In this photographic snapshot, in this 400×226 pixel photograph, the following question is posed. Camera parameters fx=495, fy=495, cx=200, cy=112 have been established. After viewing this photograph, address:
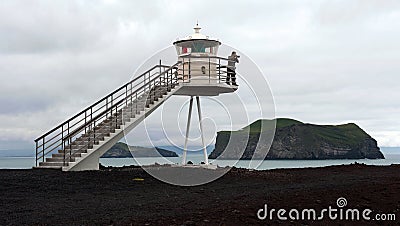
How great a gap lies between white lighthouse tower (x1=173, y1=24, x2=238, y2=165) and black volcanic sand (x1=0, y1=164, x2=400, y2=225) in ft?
22.3

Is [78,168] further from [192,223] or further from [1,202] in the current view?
[192,223]

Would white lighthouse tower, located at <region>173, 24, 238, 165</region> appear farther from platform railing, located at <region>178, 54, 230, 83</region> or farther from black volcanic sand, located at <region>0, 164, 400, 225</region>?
black volcanic sand, located at <region>0, 164, 400, 225</region>

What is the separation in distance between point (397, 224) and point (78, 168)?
13.4 m

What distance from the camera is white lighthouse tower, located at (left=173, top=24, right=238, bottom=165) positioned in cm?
2350

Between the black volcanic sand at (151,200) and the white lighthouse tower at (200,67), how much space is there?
6793mm

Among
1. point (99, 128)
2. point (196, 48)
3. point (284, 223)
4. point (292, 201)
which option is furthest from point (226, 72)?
point (284, 223)

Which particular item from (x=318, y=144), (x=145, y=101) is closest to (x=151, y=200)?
(x=145, y=101)

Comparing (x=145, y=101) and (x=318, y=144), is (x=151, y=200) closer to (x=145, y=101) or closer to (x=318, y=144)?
(x=145, y=101)

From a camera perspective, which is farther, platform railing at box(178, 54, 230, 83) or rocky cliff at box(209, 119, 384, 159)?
rocky cliff at box(209, 119, 384, 159)

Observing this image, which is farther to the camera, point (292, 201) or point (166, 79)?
point (166, 79)

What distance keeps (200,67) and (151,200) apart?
11858mm

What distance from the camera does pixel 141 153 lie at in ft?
61.6

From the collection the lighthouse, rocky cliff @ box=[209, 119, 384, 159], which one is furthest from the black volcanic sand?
rocky cliff @ box=[209, 119, 384, 159]

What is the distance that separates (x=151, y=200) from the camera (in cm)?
1285
